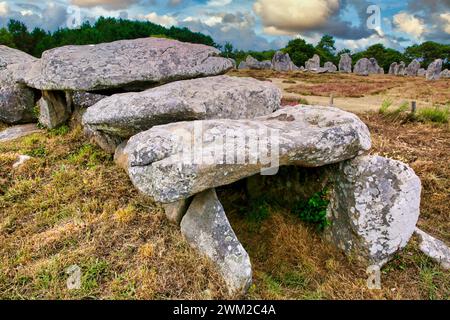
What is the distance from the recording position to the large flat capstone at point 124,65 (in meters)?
7.45

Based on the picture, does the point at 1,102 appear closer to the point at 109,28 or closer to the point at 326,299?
the point at 326,299

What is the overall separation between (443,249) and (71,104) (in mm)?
9034

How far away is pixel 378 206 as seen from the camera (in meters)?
5.25

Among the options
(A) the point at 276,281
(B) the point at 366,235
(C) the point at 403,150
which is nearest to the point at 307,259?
(A) the point at 276,281

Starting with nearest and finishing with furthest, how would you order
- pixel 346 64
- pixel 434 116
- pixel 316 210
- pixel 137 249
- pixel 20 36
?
pixel 137 249 → pixel 316 210 → pixel 434 116 → pixel 346 64 → pixel 20 36

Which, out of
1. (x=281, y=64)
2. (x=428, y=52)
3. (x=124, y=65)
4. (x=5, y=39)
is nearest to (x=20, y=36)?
(x=5, y=39)

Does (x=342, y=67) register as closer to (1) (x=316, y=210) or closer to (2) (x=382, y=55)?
(2) (x=382, y=55)

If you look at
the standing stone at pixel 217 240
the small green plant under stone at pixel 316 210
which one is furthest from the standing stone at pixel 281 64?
the standing stone at pixel 217 240

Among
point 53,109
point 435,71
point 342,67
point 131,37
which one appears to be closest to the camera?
point 53,109

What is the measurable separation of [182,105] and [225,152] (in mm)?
1850

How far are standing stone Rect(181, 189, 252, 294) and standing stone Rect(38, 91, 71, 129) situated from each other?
5881 millimetres

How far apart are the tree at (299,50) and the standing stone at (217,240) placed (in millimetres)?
66223

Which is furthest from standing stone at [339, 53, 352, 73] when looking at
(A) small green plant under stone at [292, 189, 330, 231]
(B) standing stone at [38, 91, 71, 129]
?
(A) small green plant under stone at [292, 189, 330, 231]
